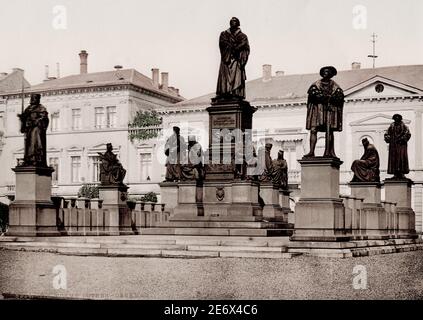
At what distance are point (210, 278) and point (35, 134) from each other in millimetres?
10442

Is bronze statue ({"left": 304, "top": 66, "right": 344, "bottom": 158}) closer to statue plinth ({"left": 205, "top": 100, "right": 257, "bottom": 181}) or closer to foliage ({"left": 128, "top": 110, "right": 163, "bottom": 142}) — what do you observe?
statue plinth ({"left": 205, "top": 100, "right": 257, "bottom": 181})

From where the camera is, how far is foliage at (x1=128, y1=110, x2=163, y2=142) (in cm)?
6688

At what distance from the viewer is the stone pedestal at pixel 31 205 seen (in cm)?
2283

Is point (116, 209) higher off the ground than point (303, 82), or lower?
lower

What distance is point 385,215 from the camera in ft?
81.9

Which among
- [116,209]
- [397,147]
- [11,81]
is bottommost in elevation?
[116,209]

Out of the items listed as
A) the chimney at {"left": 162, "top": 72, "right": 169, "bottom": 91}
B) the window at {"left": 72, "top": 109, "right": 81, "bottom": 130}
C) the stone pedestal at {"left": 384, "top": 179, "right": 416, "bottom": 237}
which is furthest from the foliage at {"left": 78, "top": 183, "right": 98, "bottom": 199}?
the stone pedestal at {"left": 384, "top": 179, "right": 416, "bottom": 237}

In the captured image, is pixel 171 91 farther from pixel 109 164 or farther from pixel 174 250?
pixel 174 250

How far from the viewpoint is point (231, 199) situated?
23.6 meters

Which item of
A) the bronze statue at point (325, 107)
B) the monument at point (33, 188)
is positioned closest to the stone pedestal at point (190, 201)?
the monument at point (33, 188)

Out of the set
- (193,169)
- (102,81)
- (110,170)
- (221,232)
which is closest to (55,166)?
(102,81)

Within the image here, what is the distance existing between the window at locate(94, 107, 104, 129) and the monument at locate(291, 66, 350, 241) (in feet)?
164

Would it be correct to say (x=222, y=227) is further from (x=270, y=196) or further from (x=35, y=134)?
(x=270, y=196)
